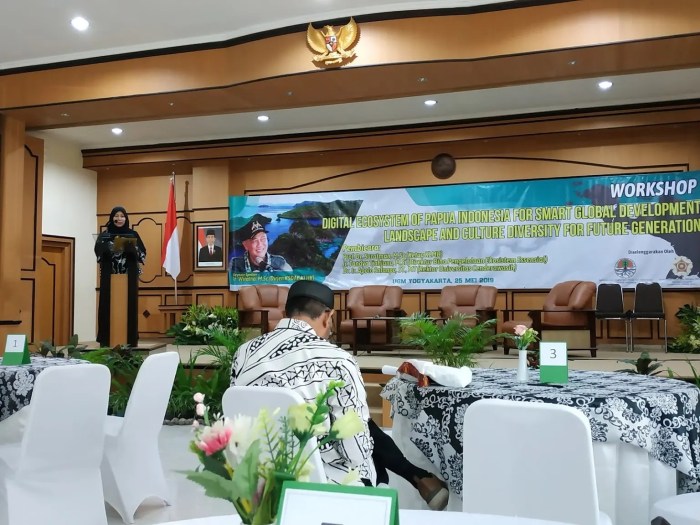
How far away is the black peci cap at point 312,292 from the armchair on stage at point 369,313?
506 centimetres

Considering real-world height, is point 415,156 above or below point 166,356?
above

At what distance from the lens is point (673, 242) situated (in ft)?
26.1

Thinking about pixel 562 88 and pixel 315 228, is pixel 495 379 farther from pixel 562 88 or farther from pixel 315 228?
pixel 315 228

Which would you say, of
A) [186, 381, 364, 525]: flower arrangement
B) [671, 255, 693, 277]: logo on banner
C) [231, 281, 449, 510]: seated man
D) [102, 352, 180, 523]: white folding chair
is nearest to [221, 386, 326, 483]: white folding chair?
[231, 281, 449, 510]: seated man

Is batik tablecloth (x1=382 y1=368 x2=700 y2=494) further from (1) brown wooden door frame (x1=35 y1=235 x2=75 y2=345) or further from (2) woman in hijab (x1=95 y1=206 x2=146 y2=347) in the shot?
(1) brown wooden door frame (x1=35 y1=235 x2=75 y2=345)

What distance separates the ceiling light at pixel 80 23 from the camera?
6.07 m

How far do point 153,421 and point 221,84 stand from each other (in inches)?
164

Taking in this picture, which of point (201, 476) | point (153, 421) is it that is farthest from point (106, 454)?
point (201, 476)

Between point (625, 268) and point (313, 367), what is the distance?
23.4 ft

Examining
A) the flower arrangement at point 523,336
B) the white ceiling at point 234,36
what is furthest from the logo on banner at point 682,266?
the flower arrangement at point 523,336

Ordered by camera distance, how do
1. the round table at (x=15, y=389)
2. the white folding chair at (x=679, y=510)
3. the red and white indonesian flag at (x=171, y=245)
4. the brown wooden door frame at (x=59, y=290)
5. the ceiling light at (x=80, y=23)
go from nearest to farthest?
the white folding chair at (x=679, y=510), the round table at (x=15, y=389), the ceiling light at (x=80, y=23), the red and white indonesian flag at (x=171, y=245), the brown wooden door frame at (x=59, y=290)

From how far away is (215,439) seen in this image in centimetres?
79

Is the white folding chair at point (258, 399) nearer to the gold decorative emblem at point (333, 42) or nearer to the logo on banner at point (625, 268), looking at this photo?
the gold decorative emblem at point (333, 42)

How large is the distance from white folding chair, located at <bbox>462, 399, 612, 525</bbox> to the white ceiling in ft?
16.0
